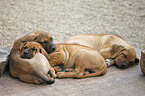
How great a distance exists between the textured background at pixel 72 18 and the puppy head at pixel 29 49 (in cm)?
329

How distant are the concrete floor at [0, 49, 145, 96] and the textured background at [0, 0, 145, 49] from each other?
3.60 metres

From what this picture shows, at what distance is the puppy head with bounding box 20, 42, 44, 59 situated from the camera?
4.33 metres

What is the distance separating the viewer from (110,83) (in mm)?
4426

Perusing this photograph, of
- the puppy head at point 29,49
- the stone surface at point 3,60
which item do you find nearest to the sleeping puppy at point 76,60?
the puppy head at point 29,49

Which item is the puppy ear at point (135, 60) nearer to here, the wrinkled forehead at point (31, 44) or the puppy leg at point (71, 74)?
the puppy leg at point (71, 74)

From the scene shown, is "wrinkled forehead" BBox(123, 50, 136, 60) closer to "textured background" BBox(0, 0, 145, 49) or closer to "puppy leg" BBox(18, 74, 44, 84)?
"puppy leg" BBox(18, 74, 44, 84)

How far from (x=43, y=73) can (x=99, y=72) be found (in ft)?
4.20

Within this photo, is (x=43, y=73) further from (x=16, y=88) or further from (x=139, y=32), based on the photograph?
(x=139, y=32)

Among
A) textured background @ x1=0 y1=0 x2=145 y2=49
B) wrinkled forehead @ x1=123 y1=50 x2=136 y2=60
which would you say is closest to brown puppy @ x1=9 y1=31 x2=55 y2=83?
wrinkled forehead @ x1=123 y1=50 x2=136 y2=60

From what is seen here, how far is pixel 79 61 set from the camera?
459 centimetres

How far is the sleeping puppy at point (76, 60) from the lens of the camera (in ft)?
14.9

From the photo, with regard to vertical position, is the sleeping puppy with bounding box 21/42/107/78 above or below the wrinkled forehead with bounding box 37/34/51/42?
below

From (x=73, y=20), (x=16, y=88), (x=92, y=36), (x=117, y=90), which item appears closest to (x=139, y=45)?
(x=92, y=36)

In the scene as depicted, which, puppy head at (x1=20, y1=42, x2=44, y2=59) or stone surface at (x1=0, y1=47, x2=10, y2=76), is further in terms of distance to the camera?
stone surface at (x1=0, y1=47, x2=10, y2=76)
